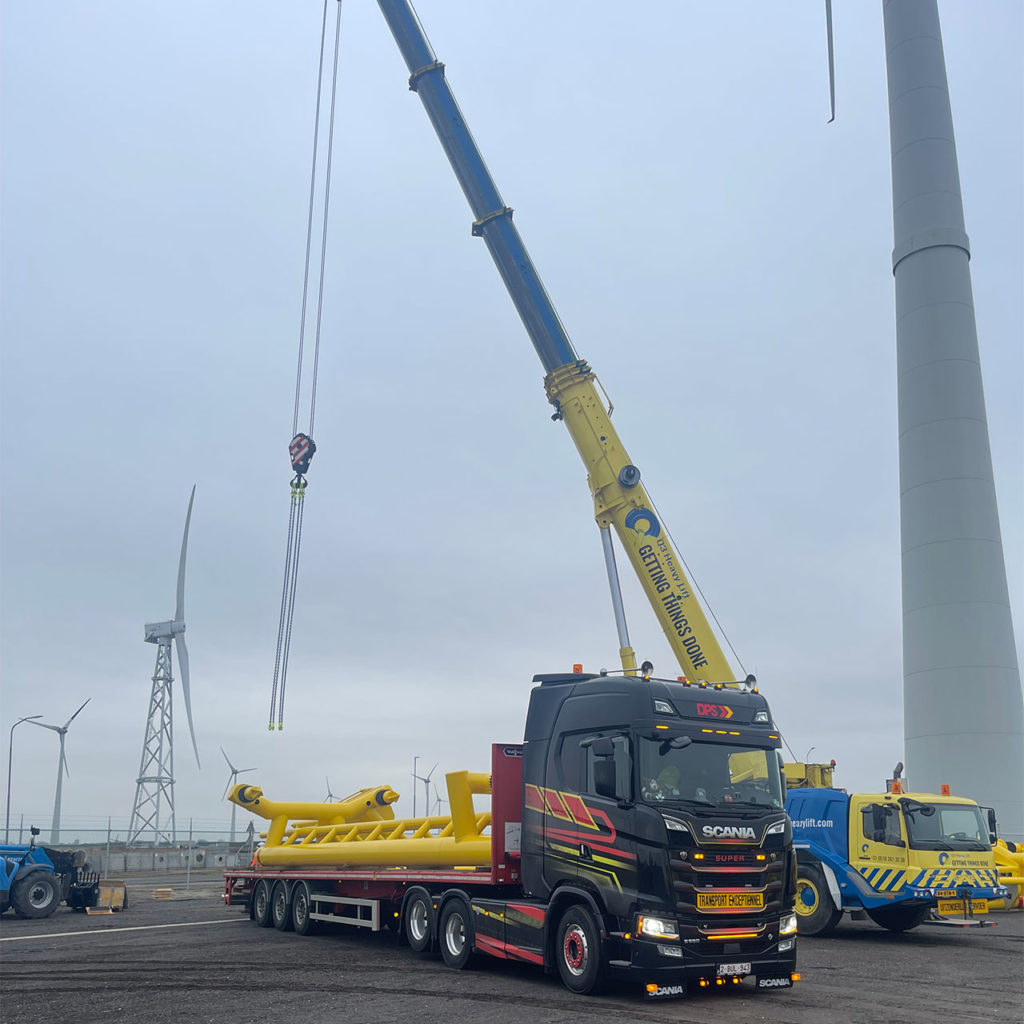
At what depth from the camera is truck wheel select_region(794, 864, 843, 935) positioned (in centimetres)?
1694

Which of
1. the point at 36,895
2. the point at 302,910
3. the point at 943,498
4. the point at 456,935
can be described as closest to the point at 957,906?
the point at 456,935

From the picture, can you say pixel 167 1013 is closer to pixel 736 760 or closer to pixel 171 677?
pixel 736 760

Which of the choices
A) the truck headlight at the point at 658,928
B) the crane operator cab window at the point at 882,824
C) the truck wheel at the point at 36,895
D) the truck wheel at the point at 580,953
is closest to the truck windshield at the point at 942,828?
the crane operator cab window at the point at 882,824

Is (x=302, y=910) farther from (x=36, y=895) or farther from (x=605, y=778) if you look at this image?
(x=605, y=778)

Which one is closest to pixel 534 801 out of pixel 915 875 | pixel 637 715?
pixel 637 715

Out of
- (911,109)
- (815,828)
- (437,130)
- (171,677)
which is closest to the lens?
(815,828)

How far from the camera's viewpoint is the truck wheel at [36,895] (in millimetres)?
22328

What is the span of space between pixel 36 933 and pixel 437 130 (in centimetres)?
1806

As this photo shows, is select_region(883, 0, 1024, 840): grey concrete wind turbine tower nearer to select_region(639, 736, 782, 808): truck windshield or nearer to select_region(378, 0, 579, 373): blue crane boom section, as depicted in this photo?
select_region(378, 0, 579, 373): blue crane boom section

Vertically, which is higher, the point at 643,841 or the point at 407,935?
the point at 643,841

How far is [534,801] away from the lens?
39.3ft

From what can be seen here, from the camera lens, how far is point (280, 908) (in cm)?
1827

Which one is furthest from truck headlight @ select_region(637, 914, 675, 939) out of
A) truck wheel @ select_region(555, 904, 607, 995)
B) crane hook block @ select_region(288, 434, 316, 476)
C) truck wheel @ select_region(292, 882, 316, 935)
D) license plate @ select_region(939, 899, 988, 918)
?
crane hook block @ select_region(288, 434, 316, 476)

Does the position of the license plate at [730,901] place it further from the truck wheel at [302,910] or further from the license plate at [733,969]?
the truck wheel at [302,910]
